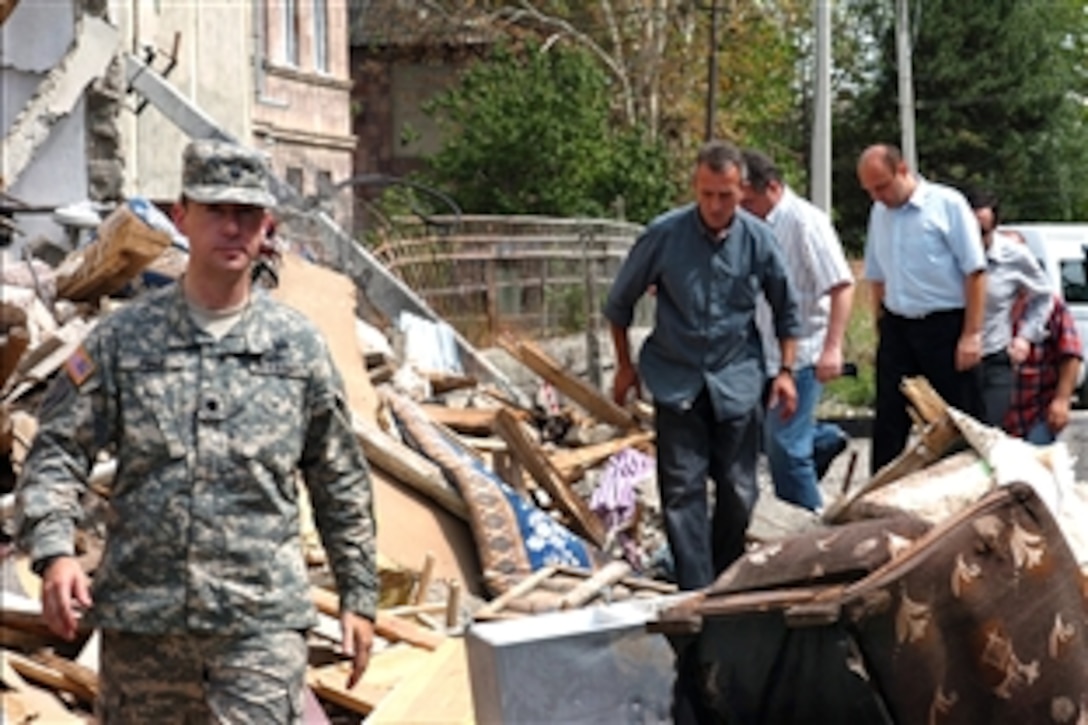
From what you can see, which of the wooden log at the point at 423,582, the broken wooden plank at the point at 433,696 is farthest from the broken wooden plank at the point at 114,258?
the broken wooden plank at the point at 433,696

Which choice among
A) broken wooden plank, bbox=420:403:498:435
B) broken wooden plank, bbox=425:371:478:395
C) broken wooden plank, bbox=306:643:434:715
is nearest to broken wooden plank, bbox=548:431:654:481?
broken wooden plank, bbox=420:403:498:435

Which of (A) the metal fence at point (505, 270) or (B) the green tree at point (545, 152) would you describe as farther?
(B) the green tree at point (545, 152)

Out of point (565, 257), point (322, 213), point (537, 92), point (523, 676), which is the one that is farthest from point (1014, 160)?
point (523, 676)

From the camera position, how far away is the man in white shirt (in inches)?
453

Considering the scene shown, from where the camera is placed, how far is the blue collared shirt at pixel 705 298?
997 cm

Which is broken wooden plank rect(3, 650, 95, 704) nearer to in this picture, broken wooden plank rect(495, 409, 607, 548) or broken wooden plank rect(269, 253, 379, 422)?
broken wooden plank rect(495, 409, 607, 548)

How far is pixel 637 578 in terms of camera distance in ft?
33.2

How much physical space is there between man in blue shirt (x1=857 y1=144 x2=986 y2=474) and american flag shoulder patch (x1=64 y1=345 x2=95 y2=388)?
6.36 meters

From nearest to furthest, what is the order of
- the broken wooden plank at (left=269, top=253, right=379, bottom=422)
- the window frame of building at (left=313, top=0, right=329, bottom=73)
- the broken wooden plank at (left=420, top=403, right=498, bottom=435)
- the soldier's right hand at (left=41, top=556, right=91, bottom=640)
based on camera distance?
the soldier's right hand at (left=41, top=556, right=91, bottom=640) → the broken wooden plank at (left=269, top=253, right=379, bottom=422) → the broken wooden plank at (left=420, top=403, right=498, bottom=435) → the window frame of building at (left=313, top=0, right=329, bottom=73)

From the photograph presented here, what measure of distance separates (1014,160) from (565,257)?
41152 mm

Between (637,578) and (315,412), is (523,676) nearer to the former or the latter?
(315,412)

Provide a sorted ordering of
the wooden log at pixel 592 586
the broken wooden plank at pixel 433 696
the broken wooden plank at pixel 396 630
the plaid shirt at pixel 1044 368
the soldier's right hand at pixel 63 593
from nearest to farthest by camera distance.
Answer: the soldier's right hand at pixel 63 593
the broken wooden plank at pixel 433 696
the wooden log at pixel 592 586
the broken wooden plank at pixel 396 630
the plaid shirt at pixel 1044 368

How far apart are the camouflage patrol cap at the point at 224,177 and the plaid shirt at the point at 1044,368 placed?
23.1 feet

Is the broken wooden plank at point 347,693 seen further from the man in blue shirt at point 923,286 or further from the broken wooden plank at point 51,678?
the man in blue shirt at point 923,286
